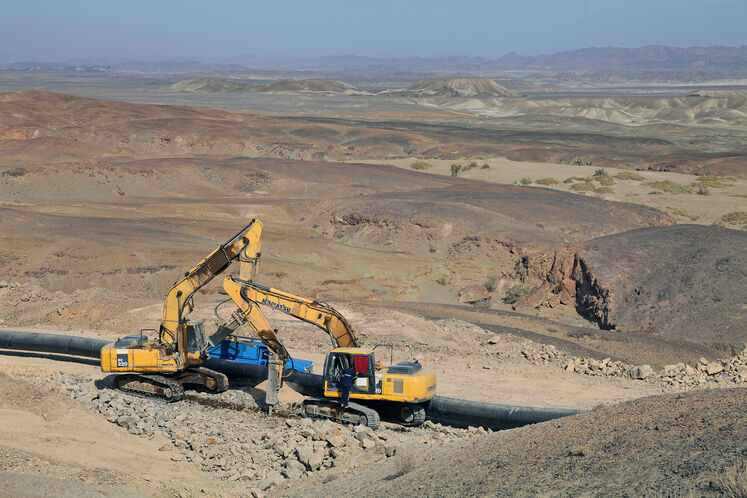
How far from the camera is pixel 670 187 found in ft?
182

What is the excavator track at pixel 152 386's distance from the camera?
56.7 feet

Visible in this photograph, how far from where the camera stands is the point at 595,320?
28.8m

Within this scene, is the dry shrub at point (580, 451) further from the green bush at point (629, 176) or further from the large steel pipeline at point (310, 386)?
the green bush at point (629, 176)

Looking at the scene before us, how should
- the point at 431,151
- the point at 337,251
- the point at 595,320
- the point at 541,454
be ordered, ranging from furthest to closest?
the point at 431,151
the point at 337,251
the point at 595,320
the point at 541,454

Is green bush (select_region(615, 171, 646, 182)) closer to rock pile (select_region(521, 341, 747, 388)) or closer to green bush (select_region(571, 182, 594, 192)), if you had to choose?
green bush (select_region(571, 182, 594, 192))

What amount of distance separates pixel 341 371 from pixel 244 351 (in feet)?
11.9

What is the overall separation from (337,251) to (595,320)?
12461 millimetres

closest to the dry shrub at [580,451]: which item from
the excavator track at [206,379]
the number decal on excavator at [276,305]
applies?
the number decal on excavator at [276,305]

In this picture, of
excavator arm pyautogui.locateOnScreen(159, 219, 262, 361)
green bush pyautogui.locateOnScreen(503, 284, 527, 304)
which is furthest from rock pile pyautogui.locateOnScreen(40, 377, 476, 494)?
green bush pyautogui.locateOnScreen(503, 284, 527, 304)

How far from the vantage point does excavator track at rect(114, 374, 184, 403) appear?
17297 millimetres

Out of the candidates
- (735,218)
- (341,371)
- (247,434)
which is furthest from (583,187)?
(247,434)

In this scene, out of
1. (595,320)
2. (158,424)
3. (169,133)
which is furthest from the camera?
(169,133)

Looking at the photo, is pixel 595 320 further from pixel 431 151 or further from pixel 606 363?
pixel 431 151

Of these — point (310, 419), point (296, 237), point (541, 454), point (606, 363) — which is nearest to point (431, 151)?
point (296, 237)
